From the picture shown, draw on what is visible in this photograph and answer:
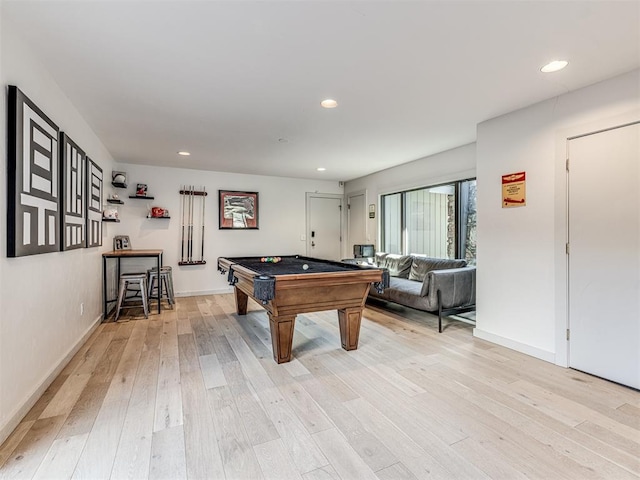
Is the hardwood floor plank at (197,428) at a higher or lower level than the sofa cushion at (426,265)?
lower

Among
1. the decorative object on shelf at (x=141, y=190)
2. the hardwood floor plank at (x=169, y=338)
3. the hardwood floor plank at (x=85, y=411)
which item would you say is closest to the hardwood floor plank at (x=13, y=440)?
the hardwood floor plank at (x=85, y=411)

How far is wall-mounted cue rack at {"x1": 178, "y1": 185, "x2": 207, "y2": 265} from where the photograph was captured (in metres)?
5.66

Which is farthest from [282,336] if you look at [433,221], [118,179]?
[118,179]

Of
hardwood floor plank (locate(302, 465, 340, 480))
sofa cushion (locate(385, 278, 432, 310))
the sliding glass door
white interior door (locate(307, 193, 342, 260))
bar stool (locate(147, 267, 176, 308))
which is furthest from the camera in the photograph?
white interior door (locate(307, 193, 342, 260))

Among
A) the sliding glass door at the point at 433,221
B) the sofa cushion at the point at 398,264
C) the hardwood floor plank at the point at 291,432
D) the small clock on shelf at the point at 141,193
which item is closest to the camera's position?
the hardwood floor plank at the point at 291,432

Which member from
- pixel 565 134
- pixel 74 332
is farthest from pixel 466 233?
pixel 74 332

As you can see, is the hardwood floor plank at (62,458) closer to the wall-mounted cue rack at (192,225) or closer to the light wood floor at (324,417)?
the light wood floor at (324,417)

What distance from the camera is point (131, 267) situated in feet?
17.0

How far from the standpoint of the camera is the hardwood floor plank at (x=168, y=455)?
1474 millimetres

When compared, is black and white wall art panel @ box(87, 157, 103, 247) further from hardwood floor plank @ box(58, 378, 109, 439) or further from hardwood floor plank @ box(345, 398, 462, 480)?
hardwood floor plank @ box(345, 398, 462, 480)

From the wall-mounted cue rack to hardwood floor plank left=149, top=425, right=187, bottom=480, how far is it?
4.24m

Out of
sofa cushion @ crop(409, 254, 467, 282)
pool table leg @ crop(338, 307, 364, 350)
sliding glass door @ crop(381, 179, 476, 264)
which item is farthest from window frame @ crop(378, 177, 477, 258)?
pool table leg @ crop(338, 307, 364, 350)

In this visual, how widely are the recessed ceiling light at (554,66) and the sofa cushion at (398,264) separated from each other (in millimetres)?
3148

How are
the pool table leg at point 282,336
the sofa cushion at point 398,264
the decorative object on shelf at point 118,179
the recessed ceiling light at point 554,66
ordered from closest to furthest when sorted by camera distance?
the recessed ceiling light at point 554,66, the pool table leg at point 282,336, the decorative object on shelf at point 118,179, the sofa cushion at point 398,264
